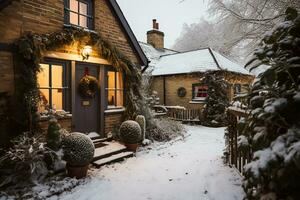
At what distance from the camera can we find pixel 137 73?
29.1 feet

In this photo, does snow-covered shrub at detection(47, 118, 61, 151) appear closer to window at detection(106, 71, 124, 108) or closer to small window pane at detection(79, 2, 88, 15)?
window at detection(106, 71, 124, 108)

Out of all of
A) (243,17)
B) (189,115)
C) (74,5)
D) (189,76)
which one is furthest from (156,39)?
(74,5)

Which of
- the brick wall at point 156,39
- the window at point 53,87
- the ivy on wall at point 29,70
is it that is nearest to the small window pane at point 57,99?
the window at point 53,87

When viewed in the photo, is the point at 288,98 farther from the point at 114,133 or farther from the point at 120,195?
the point at 114,133

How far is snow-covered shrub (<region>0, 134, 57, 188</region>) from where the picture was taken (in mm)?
4570

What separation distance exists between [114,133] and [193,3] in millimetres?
5377

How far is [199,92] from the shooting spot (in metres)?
15.0

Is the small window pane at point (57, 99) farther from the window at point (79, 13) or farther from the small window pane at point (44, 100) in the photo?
the window at point (79, 13)

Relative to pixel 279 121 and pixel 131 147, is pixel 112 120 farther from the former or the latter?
pixel 279 121

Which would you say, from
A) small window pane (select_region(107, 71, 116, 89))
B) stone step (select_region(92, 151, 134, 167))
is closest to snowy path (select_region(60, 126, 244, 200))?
stone step (select_region(92, 151, 134, 167))

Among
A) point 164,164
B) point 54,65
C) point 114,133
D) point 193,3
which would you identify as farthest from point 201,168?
point 193,3

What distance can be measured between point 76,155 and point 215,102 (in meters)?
9.53

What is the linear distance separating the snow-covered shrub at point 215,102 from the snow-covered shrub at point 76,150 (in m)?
8.91

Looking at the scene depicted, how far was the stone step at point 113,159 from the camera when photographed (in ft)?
19.5
